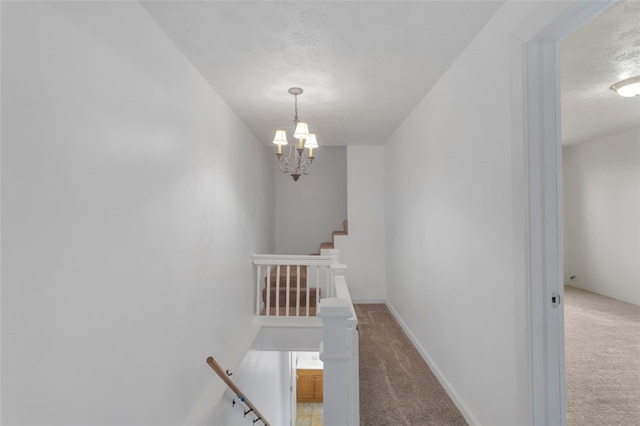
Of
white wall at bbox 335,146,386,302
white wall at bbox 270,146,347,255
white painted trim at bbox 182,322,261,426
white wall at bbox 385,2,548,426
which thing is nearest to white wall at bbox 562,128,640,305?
white wall at bbox 335,146,386,302

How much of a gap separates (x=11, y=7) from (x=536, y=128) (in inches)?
77.5

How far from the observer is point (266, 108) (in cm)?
329

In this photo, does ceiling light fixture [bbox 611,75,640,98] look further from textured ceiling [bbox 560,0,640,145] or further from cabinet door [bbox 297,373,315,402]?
cabinet door [bbox 297,373,315,402]

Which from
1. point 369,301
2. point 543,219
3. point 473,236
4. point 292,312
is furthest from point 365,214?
point 543,219

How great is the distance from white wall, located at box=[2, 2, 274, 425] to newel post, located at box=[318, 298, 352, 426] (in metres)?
0.89

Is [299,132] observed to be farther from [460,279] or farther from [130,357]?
[130,357]

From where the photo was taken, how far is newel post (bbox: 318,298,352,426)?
1236mm

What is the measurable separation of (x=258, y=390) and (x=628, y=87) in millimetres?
4712

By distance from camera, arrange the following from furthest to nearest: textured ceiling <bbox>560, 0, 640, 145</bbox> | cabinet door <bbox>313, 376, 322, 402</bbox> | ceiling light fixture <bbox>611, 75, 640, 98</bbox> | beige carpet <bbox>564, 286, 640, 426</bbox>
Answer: cabinet door <bbox>313, 376, 322, 402</bbox>, ceiling light fixture <bbox>611, 75, 640, 98</bbox>, beige carpet <bbox>564, 286, 640, 426</bbox>, textured ceiling <bbox>560, 0, 640, 145</bbox>

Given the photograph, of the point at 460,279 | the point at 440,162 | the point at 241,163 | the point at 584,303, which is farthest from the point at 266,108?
the point at 584,303

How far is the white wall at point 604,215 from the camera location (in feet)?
14.6

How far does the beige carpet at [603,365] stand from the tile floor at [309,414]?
17.1ft

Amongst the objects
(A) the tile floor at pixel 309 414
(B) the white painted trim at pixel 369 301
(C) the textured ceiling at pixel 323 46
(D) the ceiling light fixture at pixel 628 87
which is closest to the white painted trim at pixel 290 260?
(B) the white painted trim at pixel 369 301

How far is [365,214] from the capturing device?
16.8 feet
